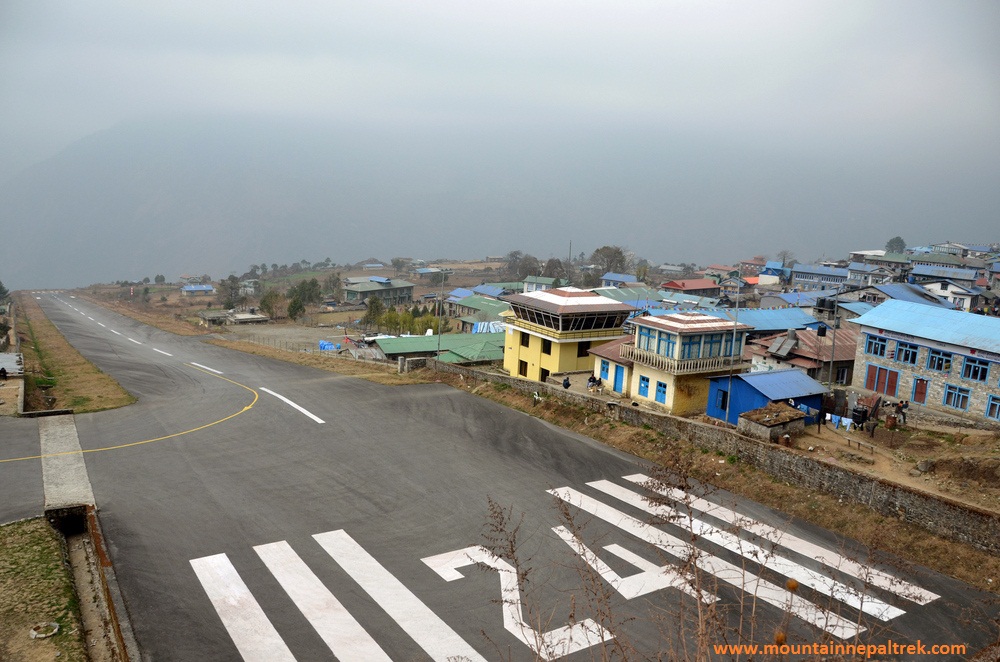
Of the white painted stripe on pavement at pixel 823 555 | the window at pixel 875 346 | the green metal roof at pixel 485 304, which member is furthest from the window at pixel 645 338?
the green metal roof at pixel 485 304

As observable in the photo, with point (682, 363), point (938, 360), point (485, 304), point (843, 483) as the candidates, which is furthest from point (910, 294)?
point (485, 304)

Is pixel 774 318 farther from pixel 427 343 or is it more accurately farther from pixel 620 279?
pixel 620 279

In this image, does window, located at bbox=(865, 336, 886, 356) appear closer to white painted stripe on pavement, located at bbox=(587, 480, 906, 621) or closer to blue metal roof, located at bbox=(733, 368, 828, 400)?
blue metal roof, located at bbox=(733, 368, 828, 400)

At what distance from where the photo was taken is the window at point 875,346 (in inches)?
1287

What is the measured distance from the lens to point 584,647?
1498cm

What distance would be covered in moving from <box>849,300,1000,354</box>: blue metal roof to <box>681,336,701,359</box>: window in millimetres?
8795

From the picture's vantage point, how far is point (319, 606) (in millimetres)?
16281

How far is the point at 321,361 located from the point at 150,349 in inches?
950

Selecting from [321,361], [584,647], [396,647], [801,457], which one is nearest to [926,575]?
[801,457]

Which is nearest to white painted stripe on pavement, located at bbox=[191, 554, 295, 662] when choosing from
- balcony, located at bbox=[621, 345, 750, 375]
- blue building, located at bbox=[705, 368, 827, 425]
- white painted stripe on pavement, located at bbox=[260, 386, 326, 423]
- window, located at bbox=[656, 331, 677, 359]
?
white painted stripe on pavement, located at bbox=[260, 386, 326, 423]

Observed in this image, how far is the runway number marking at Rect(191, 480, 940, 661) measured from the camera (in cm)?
1483

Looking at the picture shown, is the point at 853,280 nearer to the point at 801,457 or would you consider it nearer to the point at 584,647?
the point at 801,457

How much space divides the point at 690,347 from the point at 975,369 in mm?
12378

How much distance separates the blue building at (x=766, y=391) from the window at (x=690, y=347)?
87.7 inches
